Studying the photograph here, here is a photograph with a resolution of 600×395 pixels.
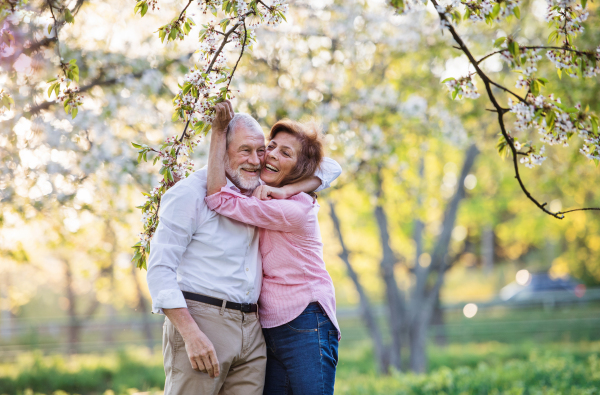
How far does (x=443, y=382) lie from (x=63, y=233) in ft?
17.2

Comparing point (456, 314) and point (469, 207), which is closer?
point (469, 207)

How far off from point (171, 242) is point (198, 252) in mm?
178

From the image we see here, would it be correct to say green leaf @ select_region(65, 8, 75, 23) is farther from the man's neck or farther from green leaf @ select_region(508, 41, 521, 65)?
green leaf @ select_region(508, 41, 521, 65)

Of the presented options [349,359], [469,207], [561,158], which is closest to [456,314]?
[469,207]

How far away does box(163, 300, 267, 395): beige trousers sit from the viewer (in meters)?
2.44

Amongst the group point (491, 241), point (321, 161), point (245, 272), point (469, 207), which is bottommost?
point (245, 272)

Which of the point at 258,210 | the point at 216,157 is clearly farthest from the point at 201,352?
the point at 216,157

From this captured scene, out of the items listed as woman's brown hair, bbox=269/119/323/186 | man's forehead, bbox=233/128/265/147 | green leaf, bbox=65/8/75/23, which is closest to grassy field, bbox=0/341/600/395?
woman's brown hair, bbox=269/119/323/186

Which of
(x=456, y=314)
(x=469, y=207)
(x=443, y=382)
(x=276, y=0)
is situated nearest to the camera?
(x=276, y=0)

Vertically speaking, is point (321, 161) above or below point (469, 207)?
below

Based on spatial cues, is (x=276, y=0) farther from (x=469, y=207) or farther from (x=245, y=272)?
(x=469, y=207)

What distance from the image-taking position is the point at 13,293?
1806cm

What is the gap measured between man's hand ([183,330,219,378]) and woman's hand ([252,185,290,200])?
74 cm

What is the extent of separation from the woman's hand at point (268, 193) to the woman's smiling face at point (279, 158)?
4.7 inches
